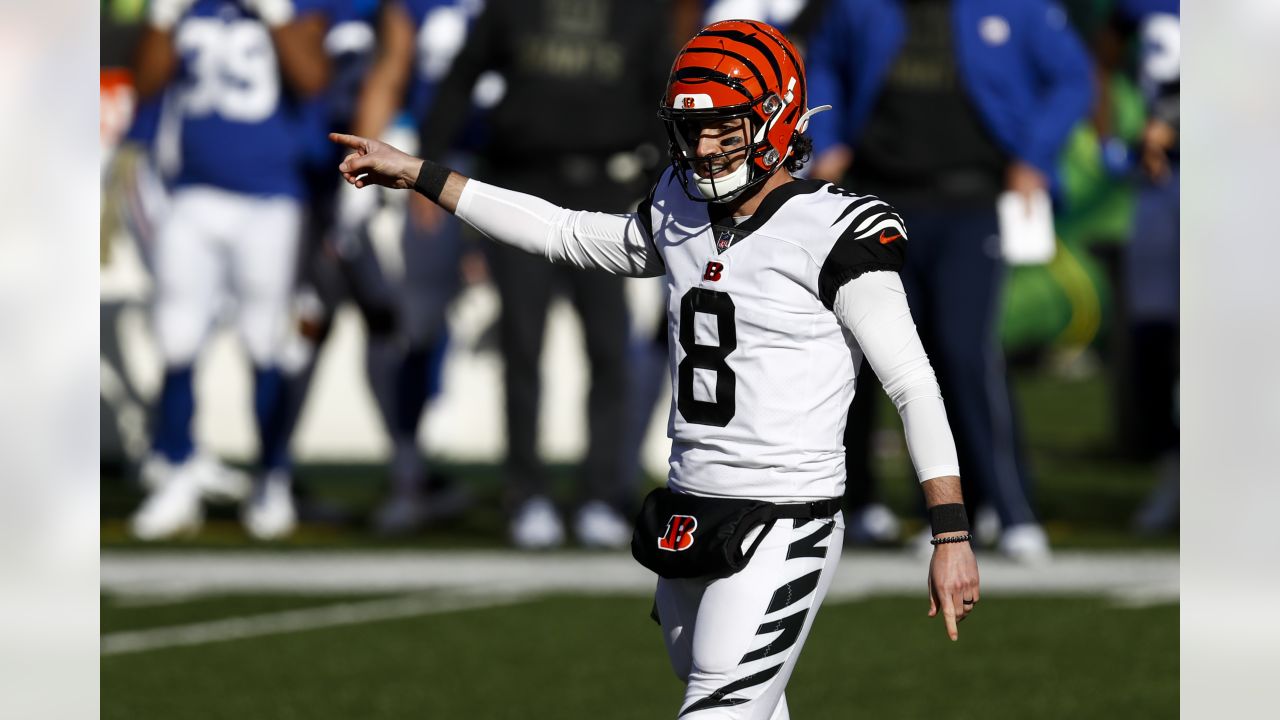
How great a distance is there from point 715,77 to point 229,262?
589cm

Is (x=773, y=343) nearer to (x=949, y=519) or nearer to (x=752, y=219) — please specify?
(x=752, y=219)

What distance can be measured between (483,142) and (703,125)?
575cm

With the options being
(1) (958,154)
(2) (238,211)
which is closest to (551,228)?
(1) (958,154)

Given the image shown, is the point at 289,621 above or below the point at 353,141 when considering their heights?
below

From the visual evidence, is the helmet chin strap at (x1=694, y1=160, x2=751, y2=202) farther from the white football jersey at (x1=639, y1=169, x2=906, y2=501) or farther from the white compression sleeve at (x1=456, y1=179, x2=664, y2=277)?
the white compression sleeve at (x1=456, y1=179, x2=664, y2=277)

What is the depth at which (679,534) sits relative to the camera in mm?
3859

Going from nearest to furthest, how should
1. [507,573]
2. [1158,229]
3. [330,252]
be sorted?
[507,573] → [1158,229] → [330,252]

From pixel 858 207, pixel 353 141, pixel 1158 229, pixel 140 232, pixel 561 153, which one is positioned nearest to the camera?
pixel 858 207

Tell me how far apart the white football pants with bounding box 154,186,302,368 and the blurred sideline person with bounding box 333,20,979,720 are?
5.51 m

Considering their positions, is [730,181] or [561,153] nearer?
[730,181]

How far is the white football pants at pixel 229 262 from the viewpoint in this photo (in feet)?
30.3

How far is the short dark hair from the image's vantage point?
4012mm

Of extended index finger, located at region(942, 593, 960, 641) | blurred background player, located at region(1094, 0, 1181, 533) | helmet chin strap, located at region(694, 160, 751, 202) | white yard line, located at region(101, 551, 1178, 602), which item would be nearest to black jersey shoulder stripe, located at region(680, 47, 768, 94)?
helmet chin strap, located at region(694, 160, 751, 202)

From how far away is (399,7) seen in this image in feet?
31.1
